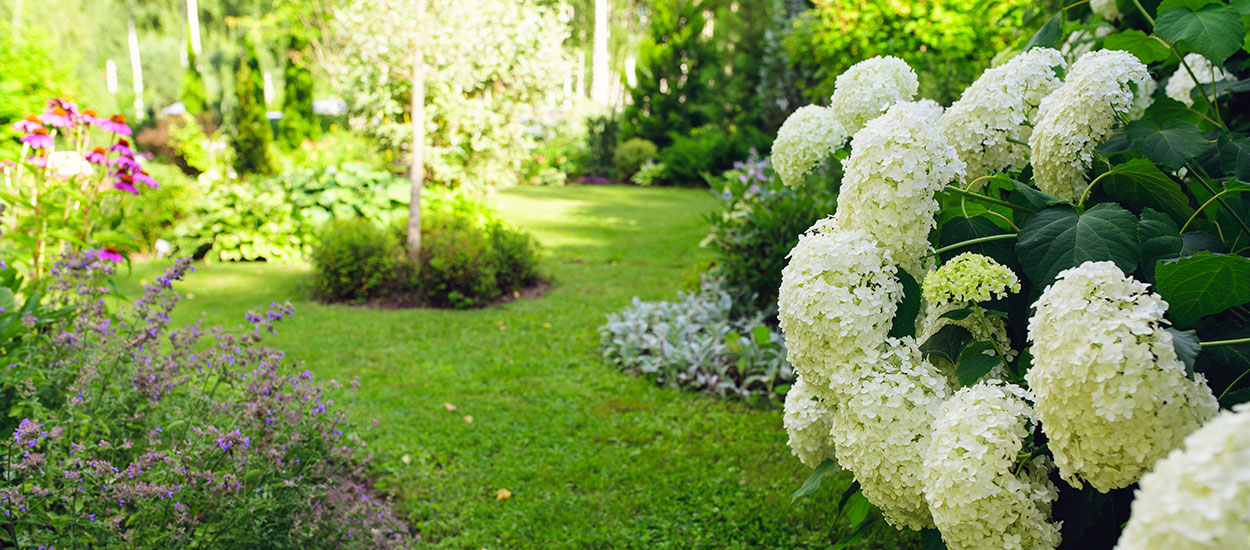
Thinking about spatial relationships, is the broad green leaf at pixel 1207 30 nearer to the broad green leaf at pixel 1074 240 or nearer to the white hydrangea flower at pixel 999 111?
the white hydrangea flower at pixel 999 111

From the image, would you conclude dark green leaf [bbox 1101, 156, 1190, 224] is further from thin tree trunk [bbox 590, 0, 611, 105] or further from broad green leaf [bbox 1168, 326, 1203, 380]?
thin tree trunk [bbox 590, 0, 611, 105]

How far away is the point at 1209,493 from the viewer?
719mm

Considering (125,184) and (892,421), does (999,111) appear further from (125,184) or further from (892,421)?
(125,184)

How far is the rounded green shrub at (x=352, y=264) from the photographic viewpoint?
650 centimetres

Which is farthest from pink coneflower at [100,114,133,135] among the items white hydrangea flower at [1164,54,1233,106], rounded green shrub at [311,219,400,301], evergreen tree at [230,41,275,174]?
evergreen tree at [230,41,275,174]

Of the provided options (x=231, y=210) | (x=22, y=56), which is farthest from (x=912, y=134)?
(x=22, y=56)

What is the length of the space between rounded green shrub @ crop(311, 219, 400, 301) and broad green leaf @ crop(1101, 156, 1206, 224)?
5.91 meters

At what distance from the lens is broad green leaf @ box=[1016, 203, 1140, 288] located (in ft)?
4.11

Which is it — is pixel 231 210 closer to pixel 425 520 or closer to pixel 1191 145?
pixel 425 520

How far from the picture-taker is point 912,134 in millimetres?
1456

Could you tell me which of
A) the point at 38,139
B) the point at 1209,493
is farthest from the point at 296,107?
the point at 1209,493

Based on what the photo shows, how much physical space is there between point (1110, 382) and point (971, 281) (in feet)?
1.12

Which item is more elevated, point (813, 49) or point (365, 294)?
point (813, 49)

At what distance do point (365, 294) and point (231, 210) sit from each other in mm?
2580
